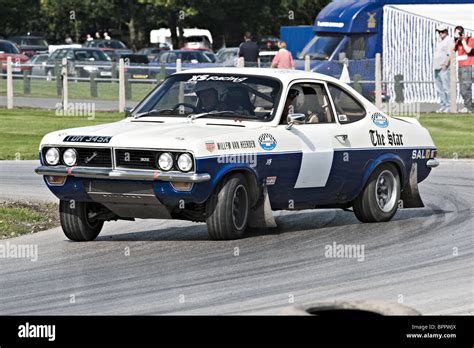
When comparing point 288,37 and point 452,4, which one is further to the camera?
point 288,37

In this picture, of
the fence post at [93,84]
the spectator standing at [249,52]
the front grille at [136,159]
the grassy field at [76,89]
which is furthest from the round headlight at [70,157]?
the fence post at [93,84]

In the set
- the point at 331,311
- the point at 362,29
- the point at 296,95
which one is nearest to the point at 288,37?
the point at 362,29

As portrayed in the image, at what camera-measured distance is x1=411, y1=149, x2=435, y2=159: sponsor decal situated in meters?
13.4

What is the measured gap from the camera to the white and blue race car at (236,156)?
11.0m

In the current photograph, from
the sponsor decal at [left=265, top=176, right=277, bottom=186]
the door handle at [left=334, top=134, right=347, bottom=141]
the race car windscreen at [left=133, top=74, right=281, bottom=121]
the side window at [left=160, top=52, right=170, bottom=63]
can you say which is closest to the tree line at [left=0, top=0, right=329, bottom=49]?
the side window at [left=160, top=52, right=170, bottom=63]

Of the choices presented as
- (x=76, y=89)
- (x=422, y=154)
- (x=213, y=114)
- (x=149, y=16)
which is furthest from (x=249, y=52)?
(x=149, y=16)

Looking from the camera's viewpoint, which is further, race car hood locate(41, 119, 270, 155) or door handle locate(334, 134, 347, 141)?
door handle locate(334, 134, 347, 141)

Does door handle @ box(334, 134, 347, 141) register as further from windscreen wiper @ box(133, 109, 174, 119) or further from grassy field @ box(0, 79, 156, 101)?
grassy field @ box(0, 79, 156, 101)

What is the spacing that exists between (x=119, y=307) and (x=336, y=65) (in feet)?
81.3

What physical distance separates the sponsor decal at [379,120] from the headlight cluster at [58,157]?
11.3 ft

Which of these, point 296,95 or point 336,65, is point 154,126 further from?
point 336,65

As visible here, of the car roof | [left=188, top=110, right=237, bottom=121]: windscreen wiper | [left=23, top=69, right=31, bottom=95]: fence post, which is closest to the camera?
[left=188, top=110, right=237, bottom=121]: windscreen wiper

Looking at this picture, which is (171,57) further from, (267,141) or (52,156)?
(52,156)

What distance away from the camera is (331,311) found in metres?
6.20
